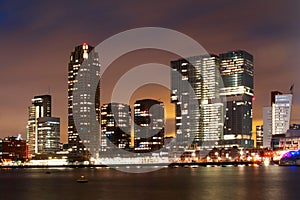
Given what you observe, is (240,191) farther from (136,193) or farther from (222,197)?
(136,193)

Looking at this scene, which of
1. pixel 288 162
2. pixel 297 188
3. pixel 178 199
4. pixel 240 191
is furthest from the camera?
pixel 288 162

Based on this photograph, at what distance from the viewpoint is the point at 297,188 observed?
74625 mm

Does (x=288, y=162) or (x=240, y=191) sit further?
(x=288, y=162)

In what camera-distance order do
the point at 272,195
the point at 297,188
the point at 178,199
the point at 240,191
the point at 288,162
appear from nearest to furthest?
the point at 178,199
the point at 272,195
the point at 240,191
the point at 297,188
the point at 288,162

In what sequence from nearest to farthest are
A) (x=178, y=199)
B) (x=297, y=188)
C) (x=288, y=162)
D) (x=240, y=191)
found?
(x=178, y=199) → (x=240, y=191) → (x=297, y=188) → (x=288, y=162)

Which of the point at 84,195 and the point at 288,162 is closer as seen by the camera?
the point at 84,195

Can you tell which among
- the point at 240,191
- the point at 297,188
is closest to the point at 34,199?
the point at 240,191

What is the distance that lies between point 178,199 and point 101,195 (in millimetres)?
10754

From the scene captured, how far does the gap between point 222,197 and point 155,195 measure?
861cm

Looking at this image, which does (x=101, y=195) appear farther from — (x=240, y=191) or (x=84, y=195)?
(x=240, y=191)

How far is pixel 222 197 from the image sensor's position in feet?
203

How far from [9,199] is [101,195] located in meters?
11.4

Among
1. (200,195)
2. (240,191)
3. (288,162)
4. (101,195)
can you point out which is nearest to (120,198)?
(101,195)

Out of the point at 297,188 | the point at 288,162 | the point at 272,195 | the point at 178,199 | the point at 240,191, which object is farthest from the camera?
the point at 288,162
